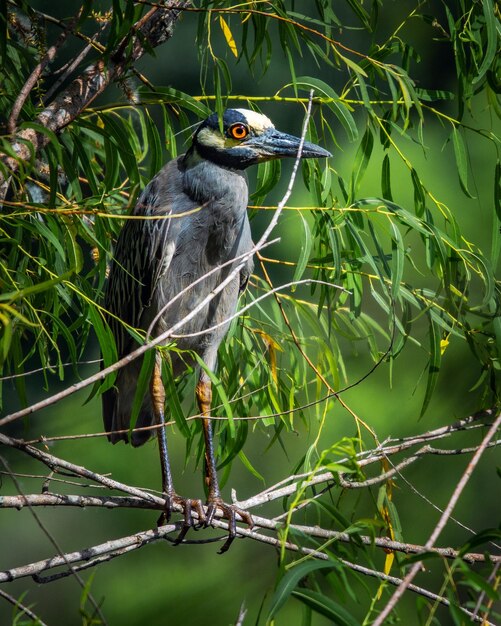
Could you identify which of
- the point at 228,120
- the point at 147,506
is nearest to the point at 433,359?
the point at 147,506

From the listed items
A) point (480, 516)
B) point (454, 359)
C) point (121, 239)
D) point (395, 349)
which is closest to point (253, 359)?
point (395, 349)

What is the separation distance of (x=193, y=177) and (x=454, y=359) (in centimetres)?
219

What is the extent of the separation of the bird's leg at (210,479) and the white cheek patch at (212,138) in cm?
64

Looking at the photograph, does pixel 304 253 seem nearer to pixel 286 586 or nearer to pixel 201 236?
pixel 201 236

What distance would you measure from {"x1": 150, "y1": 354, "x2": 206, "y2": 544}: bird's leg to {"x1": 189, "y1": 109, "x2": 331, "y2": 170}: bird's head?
577 millimetres

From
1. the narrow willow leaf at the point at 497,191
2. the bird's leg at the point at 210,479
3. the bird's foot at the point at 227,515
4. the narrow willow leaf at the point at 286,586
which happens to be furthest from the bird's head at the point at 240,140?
the narrow willow leaf at the point at 286,586

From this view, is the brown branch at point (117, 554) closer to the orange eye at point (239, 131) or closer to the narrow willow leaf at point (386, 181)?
the narrow willow leaf at point (386, 181)

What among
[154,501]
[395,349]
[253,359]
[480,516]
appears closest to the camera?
[154,501]

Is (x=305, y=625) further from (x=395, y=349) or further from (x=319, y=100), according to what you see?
(x=319, y=100)

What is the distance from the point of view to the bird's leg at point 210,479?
2219 millimetres

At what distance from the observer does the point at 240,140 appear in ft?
8.00

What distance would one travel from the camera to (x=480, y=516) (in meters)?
4.42

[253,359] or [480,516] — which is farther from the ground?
[253,359]

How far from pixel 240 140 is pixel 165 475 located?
33.8 inches
